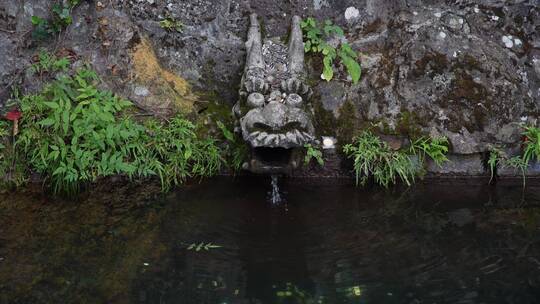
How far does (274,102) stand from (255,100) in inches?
8.9

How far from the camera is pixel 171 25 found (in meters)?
7.27

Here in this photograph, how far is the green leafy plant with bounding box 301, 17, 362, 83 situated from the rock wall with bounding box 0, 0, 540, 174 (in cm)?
14

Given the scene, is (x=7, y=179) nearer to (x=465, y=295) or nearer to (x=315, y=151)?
(x=315, y=151)

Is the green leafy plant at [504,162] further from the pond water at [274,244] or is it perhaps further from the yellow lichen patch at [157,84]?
the yellow lichen patch at [157,84]

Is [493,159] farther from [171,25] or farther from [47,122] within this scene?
[47,122]

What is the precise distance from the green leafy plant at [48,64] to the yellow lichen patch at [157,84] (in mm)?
726

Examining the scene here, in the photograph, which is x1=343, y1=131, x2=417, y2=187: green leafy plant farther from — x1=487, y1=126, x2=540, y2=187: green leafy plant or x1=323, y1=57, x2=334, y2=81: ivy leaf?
x1=487, y1=126, x2=540, y2=187: green leafy plant

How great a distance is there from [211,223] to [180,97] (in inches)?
72.0

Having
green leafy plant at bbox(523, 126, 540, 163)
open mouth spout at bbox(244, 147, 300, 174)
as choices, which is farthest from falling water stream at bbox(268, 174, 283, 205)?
green leafy plant at bbox(523, 126, 540, 163)

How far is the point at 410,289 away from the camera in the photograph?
4.89 m

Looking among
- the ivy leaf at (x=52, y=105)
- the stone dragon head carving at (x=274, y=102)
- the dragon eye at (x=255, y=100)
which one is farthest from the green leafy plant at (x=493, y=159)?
the ivy leaf at (x=52, y=105)

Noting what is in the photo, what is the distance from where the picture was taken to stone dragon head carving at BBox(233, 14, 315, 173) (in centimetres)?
596

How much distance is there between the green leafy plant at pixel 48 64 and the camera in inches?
271

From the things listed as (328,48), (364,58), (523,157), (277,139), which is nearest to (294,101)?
(277,139)
